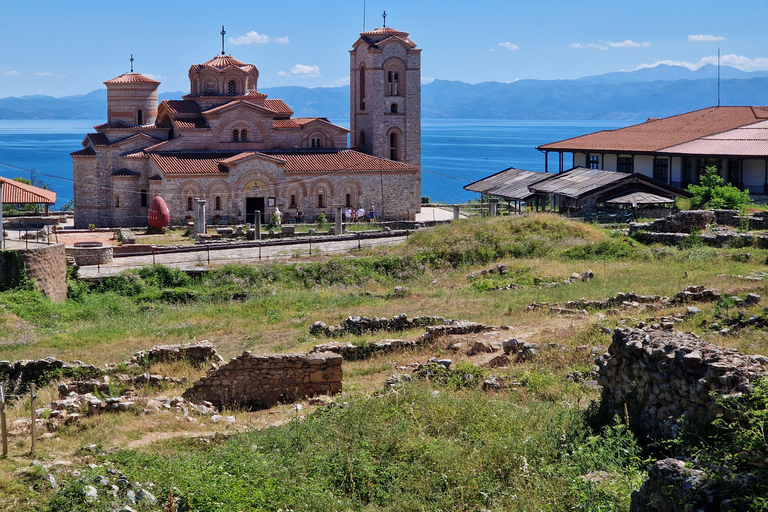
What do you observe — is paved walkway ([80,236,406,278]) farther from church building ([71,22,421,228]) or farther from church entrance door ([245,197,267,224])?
church building ([71,22,421,228])

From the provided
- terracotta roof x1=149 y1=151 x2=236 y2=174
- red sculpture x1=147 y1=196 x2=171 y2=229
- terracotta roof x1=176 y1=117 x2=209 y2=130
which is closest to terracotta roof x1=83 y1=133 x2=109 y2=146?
terracotta roof x1=149 y1=151 x2=236 y2=174

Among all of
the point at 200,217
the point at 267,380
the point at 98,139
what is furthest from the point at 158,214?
the point at 267,380

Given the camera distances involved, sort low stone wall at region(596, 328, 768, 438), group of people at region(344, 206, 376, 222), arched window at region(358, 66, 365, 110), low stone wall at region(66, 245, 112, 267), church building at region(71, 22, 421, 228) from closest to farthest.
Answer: low stone wall at region(596, 328, 768, 438), low stone wall at region(66, 245, 112, 267), church building at region(71, 22, 421, 228), group of people at region(344, 206, 376, 222), arched window at region(358, 66, 365, 110)

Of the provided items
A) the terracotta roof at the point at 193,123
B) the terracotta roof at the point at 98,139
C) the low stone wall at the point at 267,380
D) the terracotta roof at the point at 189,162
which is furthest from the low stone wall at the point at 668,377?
the terracotta roof at the point at 98,139

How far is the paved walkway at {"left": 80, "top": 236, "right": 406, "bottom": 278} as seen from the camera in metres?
26.6

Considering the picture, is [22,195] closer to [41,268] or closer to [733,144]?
[41,268]

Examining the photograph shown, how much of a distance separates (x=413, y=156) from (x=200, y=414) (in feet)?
130

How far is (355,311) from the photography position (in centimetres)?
1967

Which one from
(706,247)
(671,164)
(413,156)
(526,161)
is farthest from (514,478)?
(526,161)

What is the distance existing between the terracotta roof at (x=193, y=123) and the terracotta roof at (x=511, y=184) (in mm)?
14468

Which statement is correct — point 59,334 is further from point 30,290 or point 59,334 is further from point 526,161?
point 526,161

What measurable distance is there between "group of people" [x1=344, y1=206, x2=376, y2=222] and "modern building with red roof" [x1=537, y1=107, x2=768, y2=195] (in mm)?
9804

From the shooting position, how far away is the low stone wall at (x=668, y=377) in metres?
7.89

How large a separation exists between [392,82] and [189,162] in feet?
44.3
